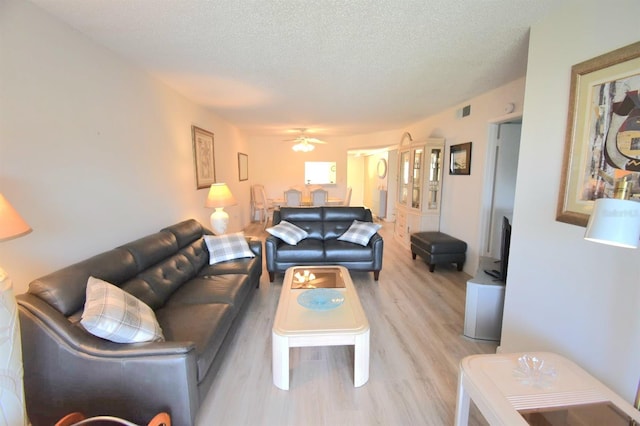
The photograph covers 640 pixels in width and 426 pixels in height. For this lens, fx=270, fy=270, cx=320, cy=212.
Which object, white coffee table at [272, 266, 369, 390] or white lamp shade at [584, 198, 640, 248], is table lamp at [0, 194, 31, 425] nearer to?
white coffee table at [272, 266, 369, 390]

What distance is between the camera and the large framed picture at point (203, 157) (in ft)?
12.6

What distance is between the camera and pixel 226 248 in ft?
10.0

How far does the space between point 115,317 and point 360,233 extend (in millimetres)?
2818

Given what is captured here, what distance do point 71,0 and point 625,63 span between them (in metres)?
2.94

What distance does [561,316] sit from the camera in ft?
5.27

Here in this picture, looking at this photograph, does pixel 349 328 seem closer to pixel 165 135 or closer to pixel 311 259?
pixel 311 259

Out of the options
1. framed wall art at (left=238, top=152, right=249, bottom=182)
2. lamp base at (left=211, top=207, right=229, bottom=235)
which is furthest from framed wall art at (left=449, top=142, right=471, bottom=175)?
framed wall art at (left=238, top=152, right=249, bottom=182)

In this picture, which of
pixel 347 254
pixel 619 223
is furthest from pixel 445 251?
pixel 619 223

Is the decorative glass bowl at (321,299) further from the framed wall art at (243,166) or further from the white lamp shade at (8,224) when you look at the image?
the framed wall art at (243,166)

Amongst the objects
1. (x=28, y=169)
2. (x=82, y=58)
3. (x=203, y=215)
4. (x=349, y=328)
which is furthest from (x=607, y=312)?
(x=203, y=215)

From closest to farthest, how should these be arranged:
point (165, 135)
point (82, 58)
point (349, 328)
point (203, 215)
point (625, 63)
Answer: point (625, 63) < point (349, 328) < point (82, 58) < point (165, 135) < point (203, 215)

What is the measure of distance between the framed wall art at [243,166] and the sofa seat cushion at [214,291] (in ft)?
13.6

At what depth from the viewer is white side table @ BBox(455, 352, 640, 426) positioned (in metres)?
1.03

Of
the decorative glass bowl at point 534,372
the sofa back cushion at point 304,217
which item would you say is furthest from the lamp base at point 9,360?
the sofa back cushion at point 304,217
